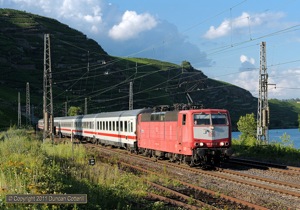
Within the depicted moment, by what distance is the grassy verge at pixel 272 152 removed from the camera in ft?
82.3

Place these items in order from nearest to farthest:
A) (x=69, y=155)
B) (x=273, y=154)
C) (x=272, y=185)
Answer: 1. (x=272, y=185)
2. (x=69, y=155)
3. (x=273, y=154)

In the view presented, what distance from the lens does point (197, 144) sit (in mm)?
20797

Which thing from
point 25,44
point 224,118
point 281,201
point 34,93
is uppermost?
point 25,44

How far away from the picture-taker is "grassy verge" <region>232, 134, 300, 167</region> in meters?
25.1

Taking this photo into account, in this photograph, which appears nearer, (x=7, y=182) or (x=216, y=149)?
(x=7, y=182)

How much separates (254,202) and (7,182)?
772 cm

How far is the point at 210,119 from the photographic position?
21.3 meters

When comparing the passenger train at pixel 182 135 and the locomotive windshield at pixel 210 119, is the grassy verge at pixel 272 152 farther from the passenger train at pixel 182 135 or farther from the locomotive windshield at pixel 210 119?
the locomotive windshield at pixel 210 119

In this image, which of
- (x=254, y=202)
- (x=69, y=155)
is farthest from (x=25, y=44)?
(x=254, y=202)

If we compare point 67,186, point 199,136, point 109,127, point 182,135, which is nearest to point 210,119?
point 199,136

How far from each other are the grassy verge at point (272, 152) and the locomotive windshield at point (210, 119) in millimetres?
5494

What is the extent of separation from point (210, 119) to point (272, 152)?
308 inches

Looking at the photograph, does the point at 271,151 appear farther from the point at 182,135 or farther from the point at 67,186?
the point at 67,186

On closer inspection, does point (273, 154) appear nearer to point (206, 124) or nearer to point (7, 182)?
point (206, 124)
